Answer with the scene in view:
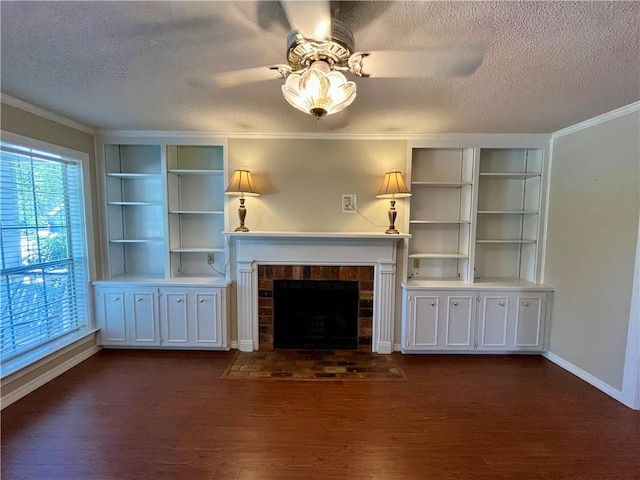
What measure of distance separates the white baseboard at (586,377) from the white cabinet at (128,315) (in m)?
4.20

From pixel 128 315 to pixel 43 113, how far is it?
2034 mm

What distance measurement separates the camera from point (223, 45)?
59.9 inches

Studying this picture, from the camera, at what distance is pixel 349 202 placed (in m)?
3.28

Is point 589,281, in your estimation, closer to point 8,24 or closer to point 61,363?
point 8,24

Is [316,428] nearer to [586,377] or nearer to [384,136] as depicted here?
[586,377]

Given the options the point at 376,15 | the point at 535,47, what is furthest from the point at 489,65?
the point at 376,15

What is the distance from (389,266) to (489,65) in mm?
1974

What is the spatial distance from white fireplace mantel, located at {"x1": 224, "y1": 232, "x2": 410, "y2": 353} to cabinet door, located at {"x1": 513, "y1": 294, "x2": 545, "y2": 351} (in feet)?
4.33

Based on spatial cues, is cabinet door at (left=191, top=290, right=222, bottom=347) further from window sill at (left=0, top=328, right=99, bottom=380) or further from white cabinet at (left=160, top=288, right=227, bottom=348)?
window sill at (left=0, top=328, right=99, bottom=380)

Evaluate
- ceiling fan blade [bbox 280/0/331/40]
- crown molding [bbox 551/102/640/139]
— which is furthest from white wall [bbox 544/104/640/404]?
ceiling fan blade [bbox 280/0/331/40]

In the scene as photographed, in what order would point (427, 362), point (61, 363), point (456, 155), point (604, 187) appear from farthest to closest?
point (456, 155)
point (427, 362)
point (61, 363)
point (604, 187)

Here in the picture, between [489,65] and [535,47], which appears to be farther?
[489,65]

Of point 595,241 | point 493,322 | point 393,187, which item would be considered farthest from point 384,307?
point 595,241

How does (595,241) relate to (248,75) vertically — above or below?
below
